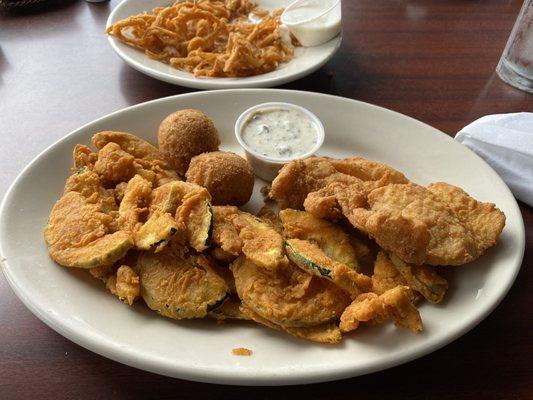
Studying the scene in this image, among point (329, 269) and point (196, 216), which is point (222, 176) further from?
point (329, 269)

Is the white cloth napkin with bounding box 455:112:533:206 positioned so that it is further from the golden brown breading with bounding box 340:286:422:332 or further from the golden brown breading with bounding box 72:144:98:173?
the golden brown breading with bounding box 72:144:98:173

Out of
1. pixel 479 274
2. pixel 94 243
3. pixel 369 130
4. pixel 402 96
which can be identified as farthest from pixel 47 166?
pixel 402 96

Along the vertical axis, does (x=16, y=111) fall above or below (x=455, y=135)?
above

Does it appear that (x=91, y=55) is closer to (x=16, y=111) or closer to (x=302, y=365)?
(x=16, y=111)

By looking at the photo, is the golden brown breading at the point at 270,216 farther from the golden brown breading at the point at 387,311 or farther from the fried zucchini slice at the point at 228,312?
the golden brown breading at the point at 387,311

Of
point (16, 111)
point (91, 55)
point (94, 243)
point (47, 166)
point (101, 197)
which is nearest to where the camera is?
point (94, 243)

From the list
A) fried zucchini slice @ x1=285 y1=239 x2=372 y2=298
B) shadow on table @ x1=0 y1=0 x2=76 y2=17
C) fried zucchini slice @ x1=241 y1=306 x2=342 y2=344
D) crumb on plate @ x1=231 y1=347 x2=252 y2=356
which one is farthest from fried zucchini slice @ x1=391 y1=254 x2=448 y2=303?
shadow on table @ x1=0 y1=0 x2=76 y2=17

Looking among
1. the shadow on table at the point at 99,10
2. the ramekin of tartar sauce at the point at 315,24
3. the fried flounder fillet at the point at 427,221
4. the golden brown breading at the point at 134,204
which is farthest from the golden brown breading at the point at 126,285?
the shadow on table at the point at 99,10

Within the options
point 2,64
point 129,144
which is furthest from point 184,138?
point 2,64
